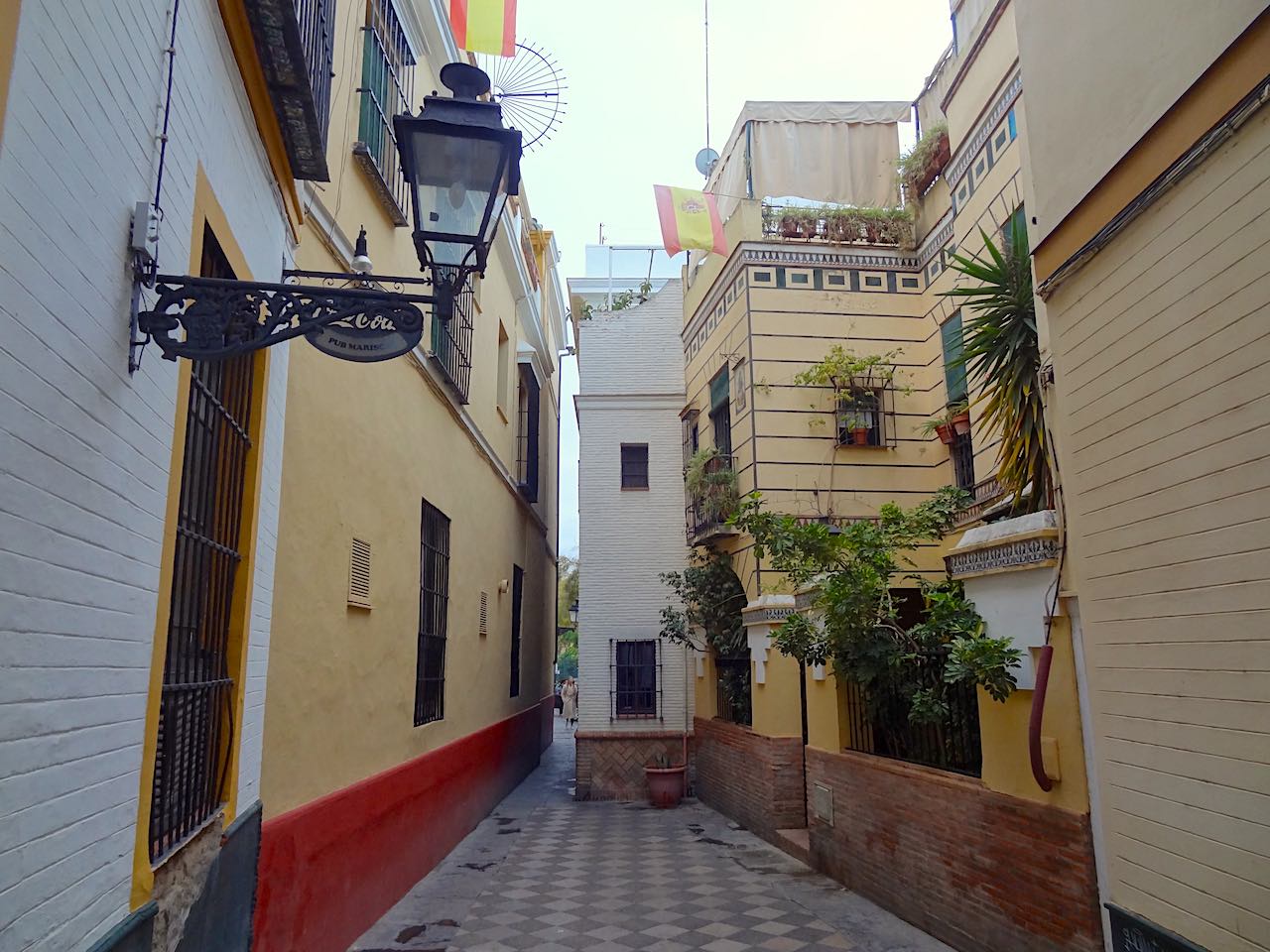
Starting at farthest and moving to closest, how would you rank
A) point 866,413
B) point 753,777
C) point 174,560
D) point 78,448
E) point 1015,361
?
1. point 866,413
2. point 753,777
3. point 1015,361
4. point 174,560
5. point 78,448

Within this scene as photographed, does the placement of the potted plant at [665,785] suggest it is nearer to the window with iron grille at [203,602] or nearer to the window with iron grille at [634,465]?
the window with iron grille at [634,465]

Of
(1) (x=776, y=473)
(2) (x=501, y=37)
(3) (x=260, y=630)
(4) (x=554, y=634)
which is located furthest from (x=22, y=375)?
(4) (x=554, y=634)

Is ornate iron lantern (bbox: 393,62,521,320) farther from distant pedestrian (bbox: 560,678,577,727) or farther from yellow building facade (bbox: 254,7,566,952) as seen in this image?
distant pedestrian (bbox: 560,678,577,727)

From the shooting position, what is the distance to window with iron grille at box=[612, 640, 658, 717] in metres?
14.3

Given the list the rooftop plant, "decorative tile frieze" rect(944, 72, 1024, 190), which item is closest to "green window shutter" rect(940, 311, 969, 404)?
"decorative tile frieze" rect(944, 72, 1024, 190)

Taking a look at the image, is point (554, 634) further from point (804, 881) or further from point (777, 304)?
point (804, 881)

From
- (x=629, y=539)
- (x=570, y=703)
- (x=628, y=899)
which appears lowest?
(x=628, y=899)

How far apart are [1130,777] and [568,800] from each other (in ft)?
34.3

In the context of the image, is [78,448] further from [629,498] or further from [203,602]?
[629,498]

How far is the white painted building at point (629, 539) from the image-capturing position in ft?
46.1

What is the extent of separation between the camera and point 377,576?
7.00 m

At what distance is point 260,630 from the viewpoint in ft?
15.3

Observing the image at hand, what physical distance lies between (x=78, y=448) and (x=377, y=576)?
4.56m

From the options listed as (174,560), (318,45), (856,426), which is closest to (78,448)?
(174,560)
